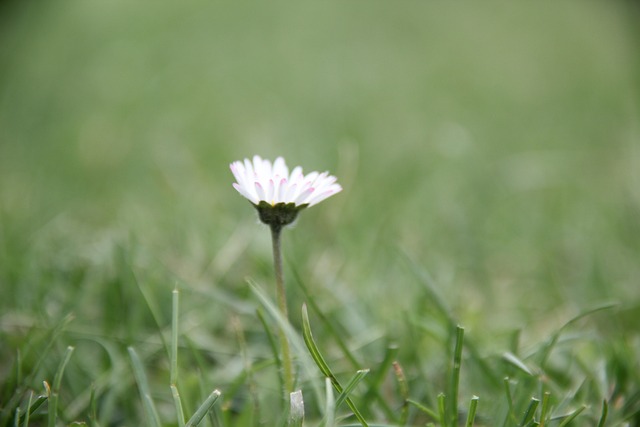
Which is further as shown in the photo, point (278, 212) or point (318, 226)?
point (318, 226)

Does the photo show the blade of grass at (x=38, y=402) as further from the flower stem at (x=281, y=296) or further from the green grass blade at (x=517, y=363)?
the green grass blade at (x=517, y=363)

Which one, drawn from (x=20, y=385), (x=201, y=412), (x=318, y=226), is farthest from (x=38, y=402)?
(x=318, y=226)

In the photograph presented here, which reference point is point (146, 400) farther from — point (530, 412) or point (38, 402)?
point (530, 412)

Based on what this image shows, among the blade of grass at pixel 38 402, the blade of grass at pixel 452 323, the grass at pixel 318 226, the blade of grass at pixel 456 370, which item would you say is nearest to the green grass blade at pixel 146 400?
the grass at pixel 318 226

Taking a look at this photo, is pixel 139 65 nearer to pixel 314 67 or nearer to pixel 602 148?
pixel 314 67

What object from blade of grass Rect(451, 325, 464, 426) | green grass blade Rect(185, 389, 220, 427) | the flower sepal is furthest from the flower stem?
blade of grass Rect(451, 325, 464, 426)

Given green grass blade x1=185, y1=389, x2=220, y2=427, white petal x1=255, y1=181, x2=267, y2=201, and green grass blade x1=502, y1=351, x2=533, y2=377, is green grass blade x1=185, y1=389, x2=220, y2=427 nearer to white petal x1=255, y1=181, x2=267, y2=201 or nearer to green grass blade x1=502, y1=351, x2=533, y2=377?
white petal x1=255, y1=181, x2=267, y2=201

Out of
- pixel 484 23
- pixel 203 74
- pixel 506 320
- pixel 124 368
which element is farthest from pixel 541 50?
pixel 124 368

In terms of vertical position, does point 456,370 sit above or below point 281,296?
below
